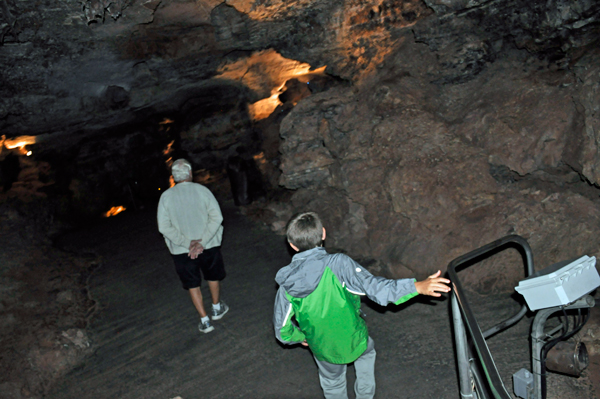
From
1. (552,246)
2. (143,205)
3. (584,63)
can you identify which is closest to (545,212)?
(552,246)

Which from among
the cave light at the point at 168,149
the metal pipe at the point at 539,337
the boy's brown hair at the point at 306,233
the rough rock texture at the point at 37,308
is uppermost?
the boy's brown hair at the point at 306,233

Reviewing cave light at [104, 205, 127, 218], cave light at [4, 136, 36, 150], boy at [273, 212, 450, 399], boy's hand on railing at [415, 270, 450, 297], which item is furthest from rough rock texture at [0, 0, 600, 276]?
cave light at [104, 205, 127, 218]

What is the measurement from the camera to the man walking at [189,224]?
14.4ft

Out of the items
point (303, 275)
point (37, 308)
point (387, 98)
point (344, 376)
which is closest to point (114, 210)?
point (37, 308)

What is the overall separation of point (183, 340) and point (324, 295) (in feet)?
8.67

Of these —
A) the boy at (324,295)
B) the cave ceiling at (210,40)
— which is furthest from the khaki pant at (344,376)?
the cave ceiling at (210,40)

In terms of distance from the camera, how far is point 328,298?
2.67m

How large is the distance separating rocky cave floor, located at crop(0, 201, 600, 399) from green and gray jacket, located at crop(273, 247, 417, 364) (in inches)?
42.3

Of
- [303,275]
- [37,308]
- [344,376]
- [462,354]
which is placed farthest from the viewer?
[37,308]

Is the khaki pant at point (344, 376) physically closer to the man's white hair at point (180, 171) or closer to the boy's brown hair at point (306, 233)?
the boy's brown hair at point (306, 233)

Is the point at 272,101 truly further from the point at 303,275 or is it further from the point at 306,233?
the point at 303,275

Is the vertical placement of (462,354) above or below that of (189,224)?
above

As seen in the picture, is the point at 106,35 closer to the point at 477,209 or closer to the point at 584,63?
the point at 477,209

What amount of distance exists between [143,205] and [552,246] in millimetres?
9195
